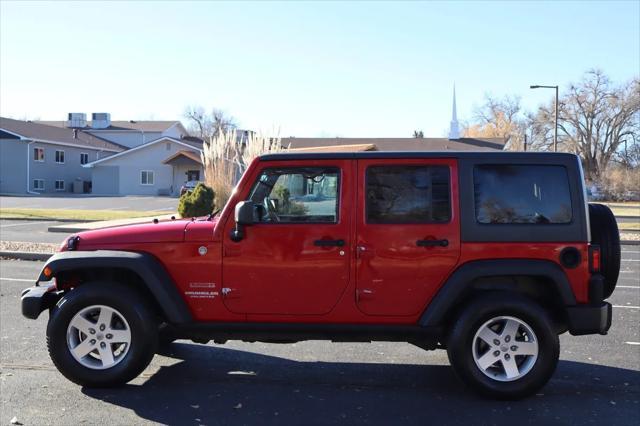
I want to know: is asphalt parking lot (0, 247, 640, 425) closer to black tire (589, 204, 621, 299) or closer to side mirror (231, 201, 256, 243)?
black tire (589, 204, 621, 299)

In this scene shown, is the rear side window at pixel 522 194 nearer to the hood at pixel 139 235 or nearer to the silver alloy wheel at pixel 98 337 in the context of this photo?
the hood at pixel 139 235

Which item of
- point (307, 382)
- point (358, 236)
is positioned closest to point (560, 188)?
point (358, 236)

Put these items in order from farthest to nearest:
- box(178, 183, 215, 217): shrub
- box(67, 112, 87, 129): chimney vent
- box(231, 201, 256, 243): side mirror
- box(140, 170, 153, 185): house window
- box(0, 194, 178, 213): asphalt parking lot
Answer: box(67, 112, 87, 129): chimney vent < box(140, 170, 153, 185): house window < box(0, 194, 178, 213): asphalt parking lot < box(178, 183, 215, 217): shrub < box(231, 201, 256, 243): side mirror

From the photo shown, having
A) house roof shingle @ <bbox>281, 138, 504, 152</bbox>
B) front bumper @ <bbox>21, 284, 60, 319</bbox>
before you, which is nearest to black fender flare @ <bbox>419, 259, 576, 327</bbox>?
front bumper @ <bbox>21, 284, 60, 319</bbox>

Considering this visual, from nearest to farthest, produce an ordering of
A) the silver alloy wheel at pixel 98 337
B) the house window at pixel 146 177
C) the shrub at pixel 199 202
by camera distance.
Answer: the silver alloy wheel at pixel 98 337, the shrub at pixel 199 202, the house window at pixel 146 177

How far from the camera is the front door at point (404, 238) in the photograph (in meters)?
4.48

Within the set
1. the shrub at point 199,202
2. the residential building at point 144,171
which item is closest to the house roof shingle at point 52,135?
the residential building at point 144,171

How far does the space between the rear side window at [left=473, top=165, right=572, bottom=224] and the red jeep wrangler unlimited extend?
0.01 meters

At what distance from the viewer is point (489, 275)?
445 centimetres

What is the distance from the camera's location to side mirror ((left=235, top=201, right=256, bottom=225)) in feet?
14.5

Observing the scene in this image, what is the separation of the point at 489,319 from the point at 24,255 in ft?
34.7

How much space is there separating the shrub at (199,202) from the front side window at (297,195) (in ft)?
46.9

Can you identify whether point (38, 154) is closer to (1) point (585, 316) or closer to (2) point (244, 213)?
(2) point (244, 213)

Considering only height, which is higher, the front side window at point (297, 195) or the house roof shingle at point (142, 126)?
the house roof shingle at point (142, 126)
